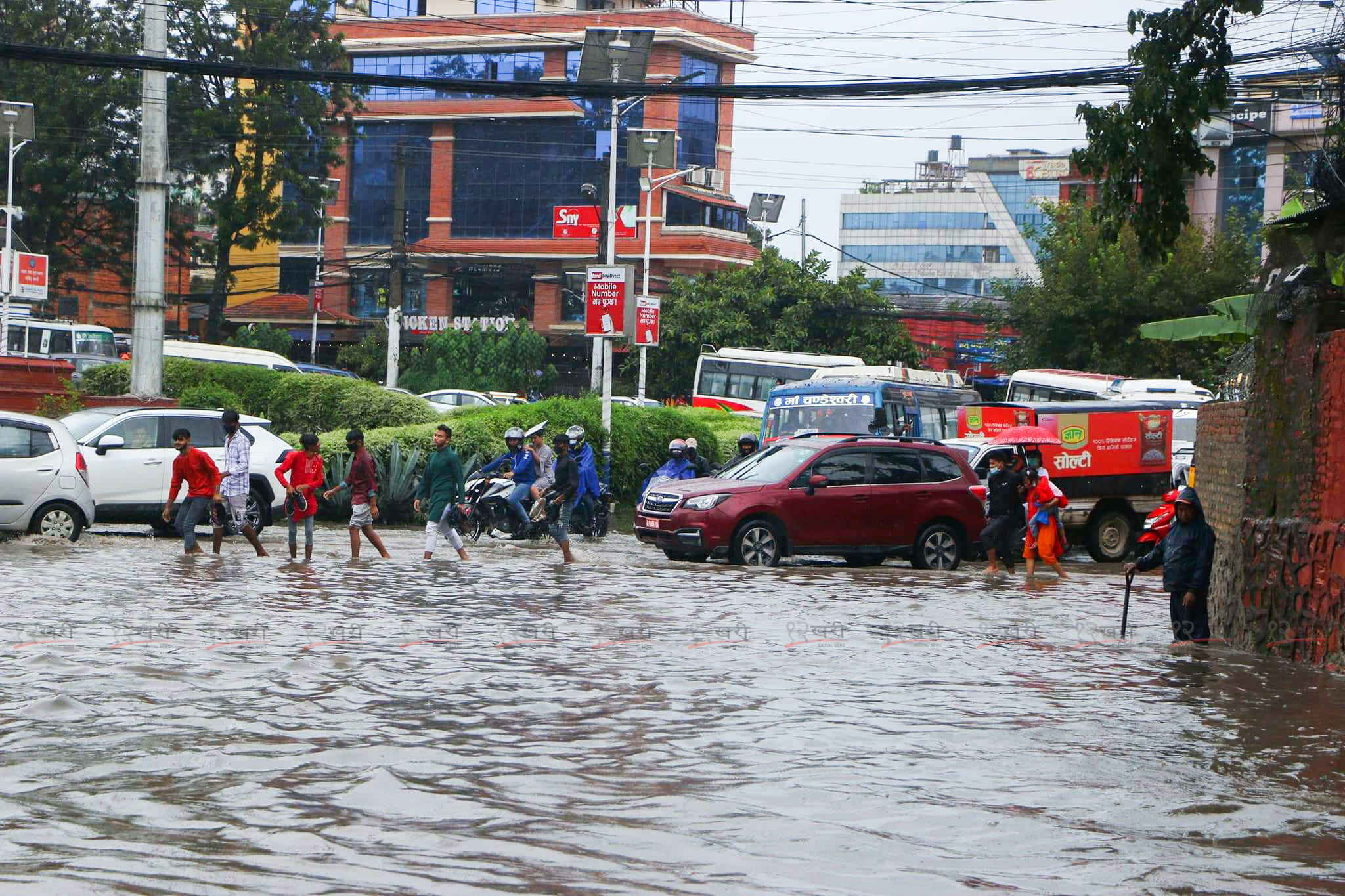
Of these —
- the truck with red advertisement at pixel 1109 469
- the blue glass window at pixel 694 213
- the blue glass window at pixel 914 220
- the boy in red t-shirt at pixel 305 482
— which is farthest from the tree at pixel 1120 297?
the blue glass window at pixel 914 220

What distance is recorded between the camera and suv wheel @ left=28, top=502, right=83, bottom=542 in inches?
754

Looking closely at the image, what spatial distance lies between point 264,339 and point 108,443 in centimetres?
4093

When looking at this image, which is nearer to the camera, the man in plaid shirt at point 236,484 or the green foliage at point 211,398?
the man in plaid shirt at point 236,484

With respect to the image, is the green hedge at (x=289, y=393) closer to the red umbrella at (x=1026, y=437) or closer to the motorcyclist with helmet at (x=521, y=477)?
the motorcyclist with helmet at (x=521, y=477)

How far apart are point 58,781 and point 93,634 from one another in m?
5.03

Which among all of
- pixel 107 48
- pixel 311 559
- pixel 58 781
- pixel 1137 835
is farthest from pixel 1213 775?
pixel 107 48

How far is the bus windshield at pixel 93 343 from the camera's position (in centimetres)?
4919

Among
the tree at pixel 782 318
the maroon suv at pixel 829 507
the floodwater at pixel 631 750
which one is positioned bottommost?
the floodwater at pixel 631 750

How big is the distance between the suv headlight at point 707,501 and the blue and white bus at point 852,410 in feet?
26.2

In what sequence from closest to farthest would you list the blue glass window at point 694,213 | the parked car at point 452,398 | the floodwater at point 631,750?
1. the floodwater at point 631,750
2. the parked car at point 452,398
3. the blue glass window at point 694,213

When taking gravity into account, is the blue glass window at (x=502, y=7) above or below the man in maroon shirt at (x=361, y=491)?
above

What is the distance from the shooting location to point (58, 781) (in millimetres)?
7148

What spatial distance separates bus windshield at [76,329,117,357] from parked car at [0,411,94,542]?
102 ft

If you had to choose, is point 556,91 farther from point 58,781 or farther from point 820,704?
point 58,781
